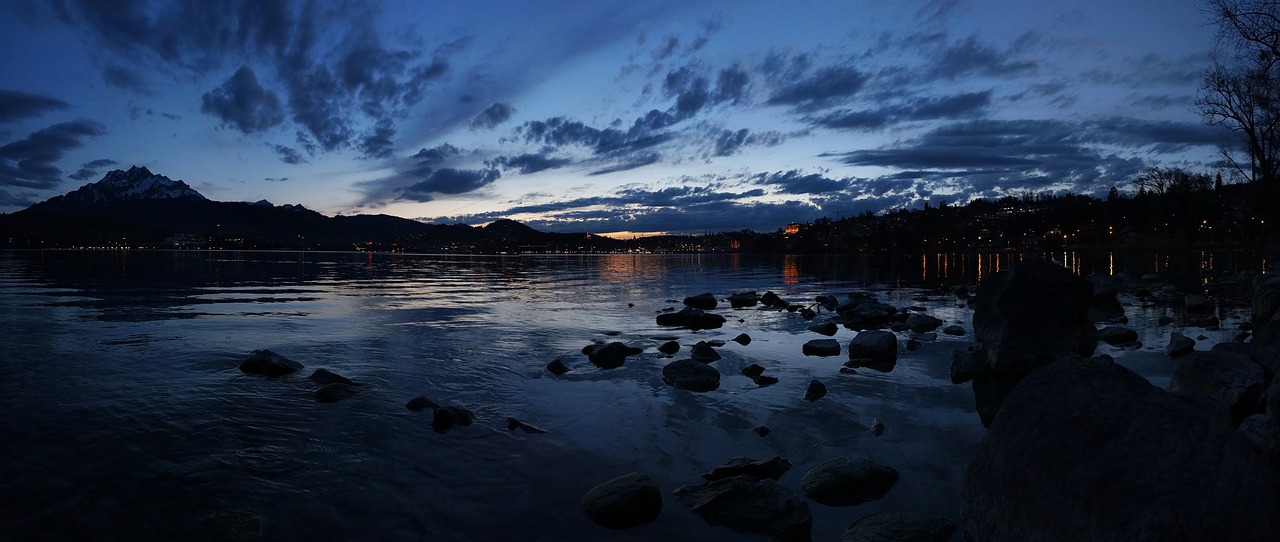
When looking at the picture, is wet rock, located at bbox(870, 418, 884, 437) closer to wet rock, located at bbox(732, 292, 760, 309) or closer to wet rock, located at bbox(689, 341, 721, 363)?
wet rock, located at bbox(689, 341, 721, 363)

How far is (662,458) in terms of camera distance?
29.3 ft

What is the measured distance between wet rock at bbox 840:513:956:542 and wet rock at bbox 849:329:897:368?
9.90m

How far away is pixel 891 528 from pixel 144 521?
26.9ft

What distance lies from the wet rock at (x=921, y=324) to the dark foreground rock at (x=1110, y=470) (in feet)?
57.5

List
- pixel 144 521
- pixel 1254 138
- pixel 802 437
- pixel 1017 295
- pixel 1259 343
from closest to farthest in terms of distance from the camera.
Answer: pixel 144 521 → pixel 802 437 → pixel 1259 343 → pixel 1017 295 → pixel 1254 138

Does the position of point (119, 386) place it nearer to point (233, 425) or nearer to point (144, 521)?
point (233, 425)

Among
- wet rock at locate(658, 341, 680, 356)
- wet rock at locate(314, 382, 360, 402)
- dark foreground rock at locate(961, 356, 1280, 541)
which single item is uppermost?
dark foreground rock at locate(961, 356, 1280, 541)

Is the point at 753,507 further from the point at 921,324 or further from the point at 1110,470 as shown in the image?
the point at 921,324

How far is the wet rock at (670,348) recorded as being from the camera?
17.7m

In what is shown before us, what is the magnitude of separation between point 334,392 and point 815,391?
9710mm

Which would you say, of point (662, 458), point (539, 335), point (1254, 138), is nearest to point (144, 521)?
point (662, 458)

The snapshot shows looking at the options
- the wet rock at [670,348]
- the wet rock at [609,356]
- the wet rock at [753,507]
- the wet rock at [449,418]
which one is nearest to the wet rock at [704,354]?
the wet rock at [670,348]

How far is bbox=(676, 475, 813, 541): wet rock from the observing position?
6656 millimetres

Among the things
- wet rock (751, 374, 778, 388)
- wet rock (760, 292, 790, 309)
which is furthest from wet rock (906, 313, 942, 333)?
wet rock (751, 374, 778, 388)
